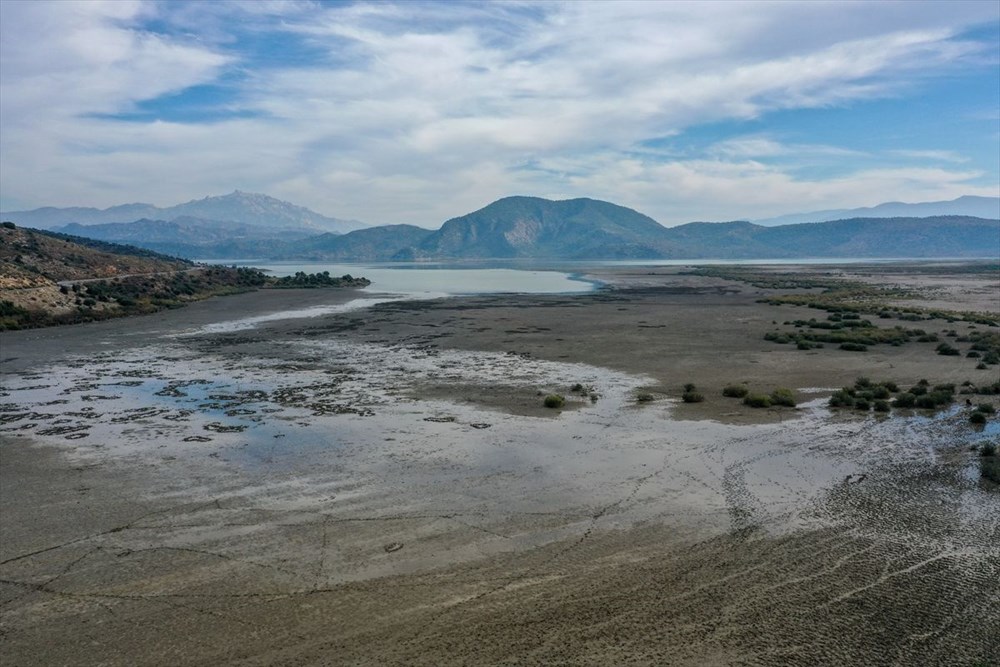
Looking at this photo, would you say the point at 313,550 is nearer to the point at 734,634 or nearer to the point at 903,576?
the point at 734,634

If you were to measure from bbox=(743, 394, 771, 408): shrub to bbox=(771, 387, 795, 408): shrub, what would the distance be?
290 millimetres

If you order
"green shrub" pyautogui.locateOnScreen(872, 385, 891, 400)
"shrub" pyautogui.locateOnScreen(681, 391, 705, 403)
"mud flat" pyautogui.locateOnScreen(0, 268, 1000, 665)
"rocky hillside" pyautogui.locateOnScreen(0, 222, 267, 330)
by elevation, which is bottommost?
"mud flat" pyautogui.locateOnScreen(0, 268, 1000, 665)

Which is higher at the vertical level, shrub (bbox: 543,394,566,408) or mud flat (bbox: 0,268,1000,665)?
shrub (bbox: 543,394,566,408)

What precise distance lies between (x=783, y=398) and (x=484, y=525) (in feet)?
48.3

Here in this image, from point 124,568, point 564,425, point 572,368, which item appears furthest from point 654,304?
point 124,568

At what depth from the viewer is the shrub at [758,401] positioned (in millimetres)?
22578

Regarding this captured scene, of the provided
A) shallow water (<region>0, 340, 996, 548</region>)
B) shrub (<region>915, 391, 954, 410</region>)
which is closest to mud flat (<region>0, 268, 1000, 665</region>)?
shallow water (<region>0, 340, 996, 548</region>)

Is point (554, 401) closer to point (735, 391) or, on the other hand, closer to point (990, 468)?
point (735, 391)

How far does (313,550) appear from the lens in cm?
1152

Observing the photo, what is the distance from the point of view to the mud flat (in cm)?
890

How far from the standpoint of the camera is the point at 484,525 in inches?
499

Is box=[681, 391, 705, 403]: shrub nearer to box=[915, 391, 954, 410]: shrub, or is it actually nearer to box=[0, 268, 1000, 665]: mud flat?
box=[0, 268, 1000, 665]: mud flat

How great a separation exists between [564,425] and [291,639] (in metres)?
12.8

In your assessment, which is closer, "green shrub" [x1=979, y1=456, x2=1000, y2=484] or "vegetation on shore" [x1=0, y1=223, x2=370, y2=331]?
"green shrub" [x1=979, y1=456, x2=1000, y2=484]
